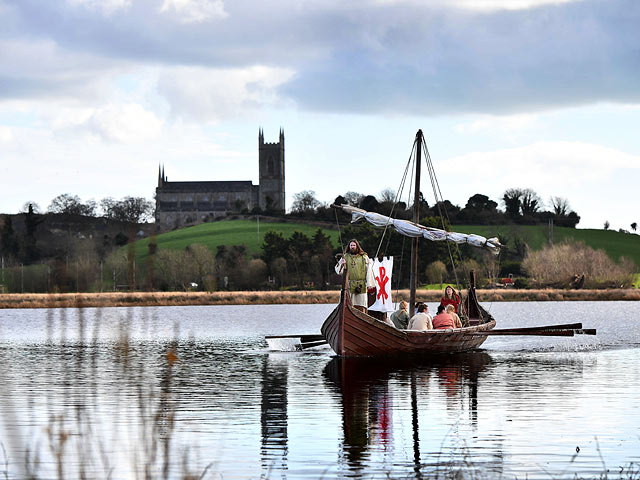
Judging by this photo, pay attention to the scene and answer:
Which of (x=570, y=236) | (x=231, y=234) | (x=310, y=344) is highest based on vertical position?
(x=231, y=234)

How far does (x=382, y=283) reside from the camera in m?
28.1

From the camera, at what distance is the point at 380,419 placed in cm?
1529

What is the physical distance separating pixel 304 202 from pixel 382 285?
146571 millimetres

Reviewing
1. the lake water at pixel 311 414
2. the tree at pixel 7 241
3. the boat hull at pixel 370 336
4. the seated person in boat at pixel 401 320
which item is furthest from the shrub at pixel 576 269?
the boat hull at pixel 370 336

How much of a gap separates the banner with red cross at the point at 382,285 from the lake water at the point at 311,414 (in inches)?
67.3

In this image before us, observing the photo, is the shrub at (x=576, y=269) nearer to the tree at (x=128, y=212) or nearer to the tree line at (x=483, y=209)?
the tree line at (x=483, y=209)

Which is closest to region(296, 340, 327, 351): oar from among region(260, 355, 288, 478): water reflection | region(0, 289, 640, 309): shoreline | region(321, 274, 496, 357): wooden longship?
region(321, 274, 496, 357): wooden longship

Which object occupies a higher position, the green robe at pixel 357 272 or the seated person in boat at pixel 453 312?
the green robe at pixel 357 272

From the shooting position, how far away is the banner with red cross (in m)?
27.3

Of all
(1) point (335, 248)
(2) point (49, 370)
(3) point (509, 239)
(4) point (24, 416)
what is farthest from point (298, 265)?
(4) point (24, 416)

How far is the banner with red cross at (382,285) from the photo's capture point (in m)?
27.3

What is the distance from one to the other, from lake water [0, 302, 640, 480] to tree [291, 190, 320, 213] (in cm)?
14308

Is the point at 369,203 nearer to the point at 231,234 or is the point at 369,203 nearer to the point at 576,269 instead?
the point at 231,234

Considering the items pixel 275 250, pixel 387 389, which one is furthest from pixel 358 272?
pixel 275 250
